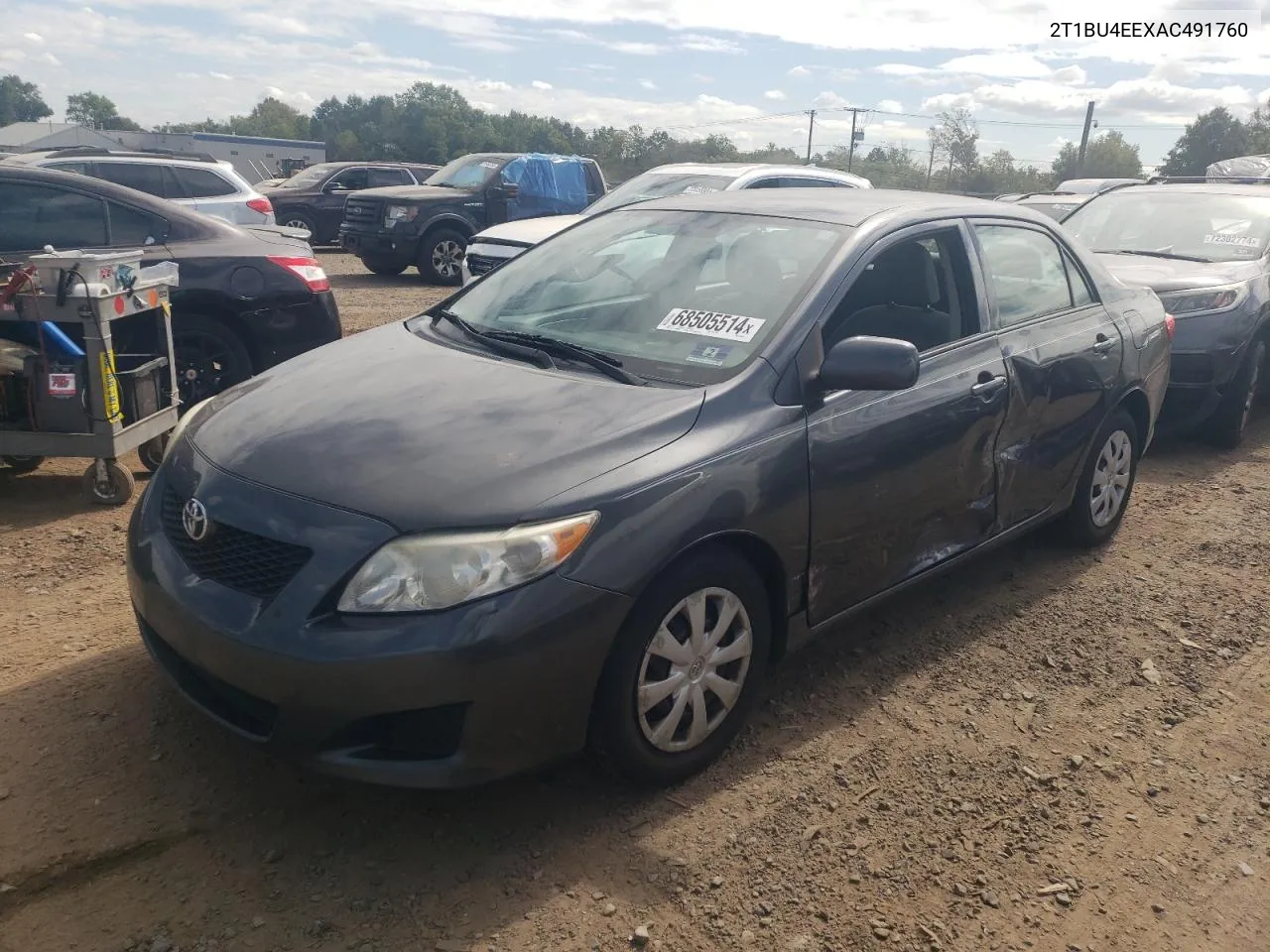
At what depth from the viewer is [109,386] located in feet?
16.0

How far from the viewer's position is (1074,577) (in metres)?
4.82

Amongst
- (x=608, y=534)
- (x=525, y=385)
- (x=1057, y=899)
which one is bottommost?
(x=1057, y=899)

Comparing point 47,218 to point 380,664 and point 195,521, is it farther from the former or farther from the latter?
point 380,664

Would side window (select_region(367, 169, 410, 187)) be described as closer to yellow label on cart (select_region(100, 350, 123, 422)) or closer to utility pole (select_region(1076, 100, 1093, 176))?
yellow label on cart (select_region(100, 350, 123, 422))

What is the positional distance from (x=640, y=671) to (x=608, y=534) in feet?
1.33

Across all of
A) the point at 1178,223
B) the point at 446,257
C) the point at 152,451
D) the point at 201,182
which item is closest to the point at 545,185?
the point at 446,257

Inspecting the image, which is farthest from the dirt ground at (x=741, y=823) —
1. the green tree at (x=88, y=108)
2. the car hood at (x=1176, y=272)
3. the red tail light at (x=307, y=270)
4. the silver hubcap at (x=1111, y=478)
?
the green tree at (x=88, y=108)

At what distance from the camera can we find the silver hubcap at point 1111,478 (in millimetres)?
4906

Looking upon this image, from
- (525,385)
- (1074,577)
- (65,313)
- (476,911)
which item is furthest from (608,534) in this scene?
(65,313)

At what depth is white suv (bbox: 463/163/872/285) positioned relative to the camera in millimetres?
10047

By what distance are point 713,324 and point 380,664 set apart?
Answer: 1.58m

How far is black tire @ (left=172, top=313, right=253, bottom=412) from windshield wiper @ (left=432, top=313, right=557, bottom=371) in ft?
9.38

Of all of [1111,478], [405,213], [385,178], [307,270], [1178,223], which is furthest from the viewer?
[385,178]

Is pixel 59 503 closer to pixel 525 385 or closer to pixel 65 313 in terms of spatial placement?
pixel 65 313
